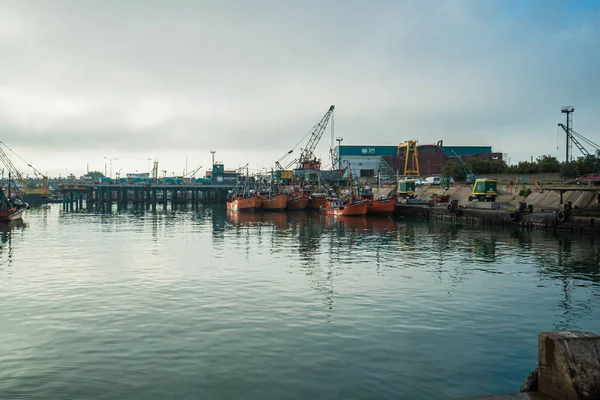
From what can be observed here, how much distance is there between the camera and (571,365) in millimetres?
8898

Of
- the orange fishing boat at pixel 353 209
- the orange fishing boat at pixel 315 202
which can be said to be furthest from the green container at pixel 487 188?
the orange fishing boat at pixel 315 202

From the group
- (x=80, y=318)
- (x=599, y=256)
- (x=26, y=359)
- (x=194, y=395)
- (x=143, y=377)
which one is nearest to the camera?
(x=194, y=395)

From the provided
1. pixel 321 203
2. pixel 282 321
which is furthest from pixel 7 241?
pixel 321 203

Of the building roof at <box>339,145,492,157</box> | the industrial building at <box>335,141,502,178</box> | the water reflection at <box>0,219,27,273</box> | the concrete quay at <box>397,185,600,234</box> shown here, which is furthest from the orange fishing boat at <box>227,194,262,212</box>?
the building roof at <box>339,145,492,157</box>

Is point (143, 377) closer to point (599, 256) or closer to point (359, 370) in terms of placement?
point (359, 370)

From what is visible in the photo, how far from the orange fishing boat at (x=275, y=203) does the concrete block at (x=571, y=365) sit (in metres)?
102

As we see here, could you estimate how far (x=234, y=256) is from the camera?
38531 mm

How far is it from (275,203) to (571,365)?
338 feet

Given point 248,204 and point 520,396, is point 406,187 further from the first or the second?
point 520,396

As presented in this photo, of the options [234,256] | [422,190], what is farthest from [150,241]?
[422,190]

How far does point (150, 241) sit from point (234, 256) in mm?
15218

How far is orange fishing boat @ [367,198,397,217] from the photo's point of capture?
87.6 metres

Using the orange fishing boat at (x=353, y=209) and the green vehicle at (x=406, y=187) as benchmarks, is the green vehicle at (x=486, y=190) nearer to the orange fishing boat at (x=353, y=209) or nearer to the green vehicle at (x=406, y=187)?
the orange fishing boat at (x=353, y=209)

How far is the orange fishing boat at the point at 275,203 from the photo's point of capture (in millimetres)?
110938
